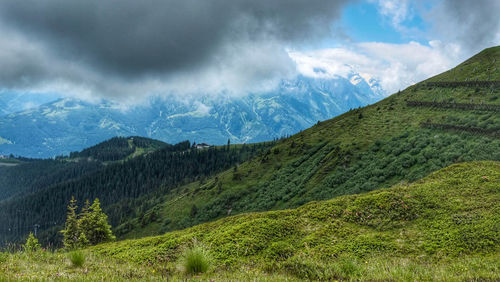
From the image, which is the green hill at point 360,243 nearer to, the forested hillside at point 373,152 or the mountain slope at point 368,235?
the mountain slope at point 368,235

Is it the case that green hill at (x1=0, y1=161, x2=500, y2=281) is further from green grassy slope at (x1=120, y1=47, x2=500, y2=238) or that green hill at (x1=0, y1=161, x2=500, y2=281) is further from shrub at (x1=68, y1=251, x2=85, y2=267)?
green grassy slope at (x1=120, y1=47, x2=500, y2=238)

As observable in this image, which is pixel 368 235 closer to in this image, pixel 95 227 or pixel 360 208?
pixel 360 208

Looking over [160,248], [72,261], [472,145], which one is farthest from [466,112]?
[72,261]

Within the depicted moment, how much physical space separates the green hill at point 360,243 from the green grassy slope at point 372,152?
86.6ft

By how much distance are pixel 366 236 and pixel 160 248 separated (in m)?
9.60

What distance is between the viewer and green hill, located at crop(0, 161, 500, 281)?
265 inches

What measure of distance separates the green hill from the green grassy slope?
2639 centimetres

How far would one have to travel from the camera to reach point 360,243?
10188 millimetres

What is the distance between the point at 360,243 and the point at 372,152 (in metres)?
50.0

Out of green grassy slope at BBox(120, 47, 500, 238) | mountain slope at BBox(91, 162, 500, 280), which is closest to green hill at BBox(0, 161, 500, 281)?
mountain slope at BBox(91, 162, 500, 280)

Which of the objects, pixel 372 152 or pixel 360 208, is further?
pixel 372 152

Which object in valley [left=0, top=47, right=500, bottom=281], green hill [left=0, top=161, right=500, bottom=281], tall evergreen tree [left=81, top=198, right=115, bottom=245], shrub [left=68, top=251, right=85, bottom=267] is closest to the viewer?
green hill [left=0, top=161, right=500, bottom=281]

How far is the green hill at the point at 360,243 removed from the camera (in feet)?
22.0

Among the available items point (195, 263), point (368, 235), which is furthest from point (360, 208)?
point (195, 263)
